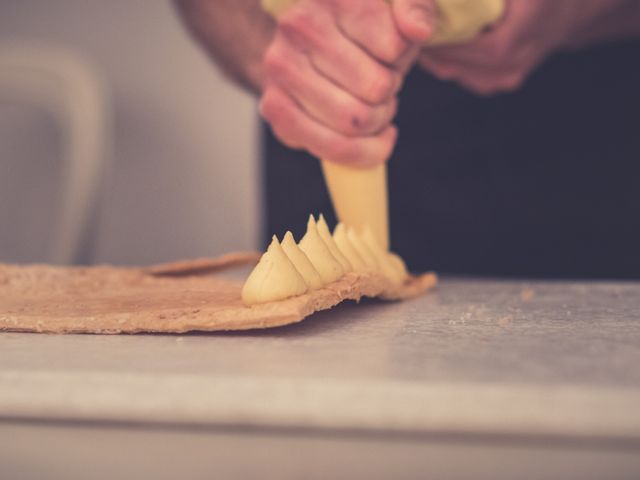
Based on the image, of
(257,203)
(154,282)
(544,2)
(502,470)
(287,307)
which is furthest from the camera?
(257,203)

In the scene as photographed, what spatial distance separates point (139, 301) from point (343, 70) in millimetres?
358

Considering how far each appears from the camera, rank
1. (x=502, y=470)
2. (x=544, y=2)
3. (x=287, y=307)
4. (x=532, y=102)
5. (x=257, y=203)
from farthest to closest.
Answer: (x=257, y=203)
(x=532, y=102)
(x=544, y=2)
(x=287, y=307)
(x=502, y=470)

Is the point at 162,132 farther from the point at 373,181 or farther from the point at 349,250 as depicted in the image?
the point at 349,250

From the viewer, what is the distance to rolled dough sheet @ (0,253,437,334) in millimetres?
469

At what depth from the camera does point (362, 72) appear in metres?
0.77

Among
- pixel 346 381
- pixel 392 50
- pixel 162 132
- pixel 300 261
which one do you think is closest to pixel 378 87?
pixel 392 50

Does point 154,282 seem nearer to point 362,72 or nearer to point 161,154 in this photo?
point 362,72

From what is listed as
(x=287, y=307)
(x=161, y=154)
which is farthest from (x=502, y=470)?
(x=161, y=154)

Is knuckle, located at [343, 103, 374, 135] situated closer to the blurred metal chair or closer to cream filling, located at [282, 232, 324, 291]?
cream filling, located at [282, 232, 324, 291]

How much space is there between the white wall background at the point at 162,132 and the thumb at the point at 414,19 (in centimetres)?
140

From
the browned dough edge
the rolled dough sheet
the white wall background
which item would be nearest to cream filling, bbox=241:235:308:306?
the rolled dough sheet

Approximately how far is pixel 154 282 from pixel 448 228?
2.21 feet

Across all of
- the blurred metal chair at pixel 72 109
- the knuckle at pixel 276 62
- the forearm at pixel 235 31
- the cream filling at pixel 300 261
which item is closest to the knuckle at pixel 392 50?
the knuckle at pixel 276 62

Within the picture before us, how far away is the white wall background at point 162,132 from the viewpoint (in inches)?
84.7
